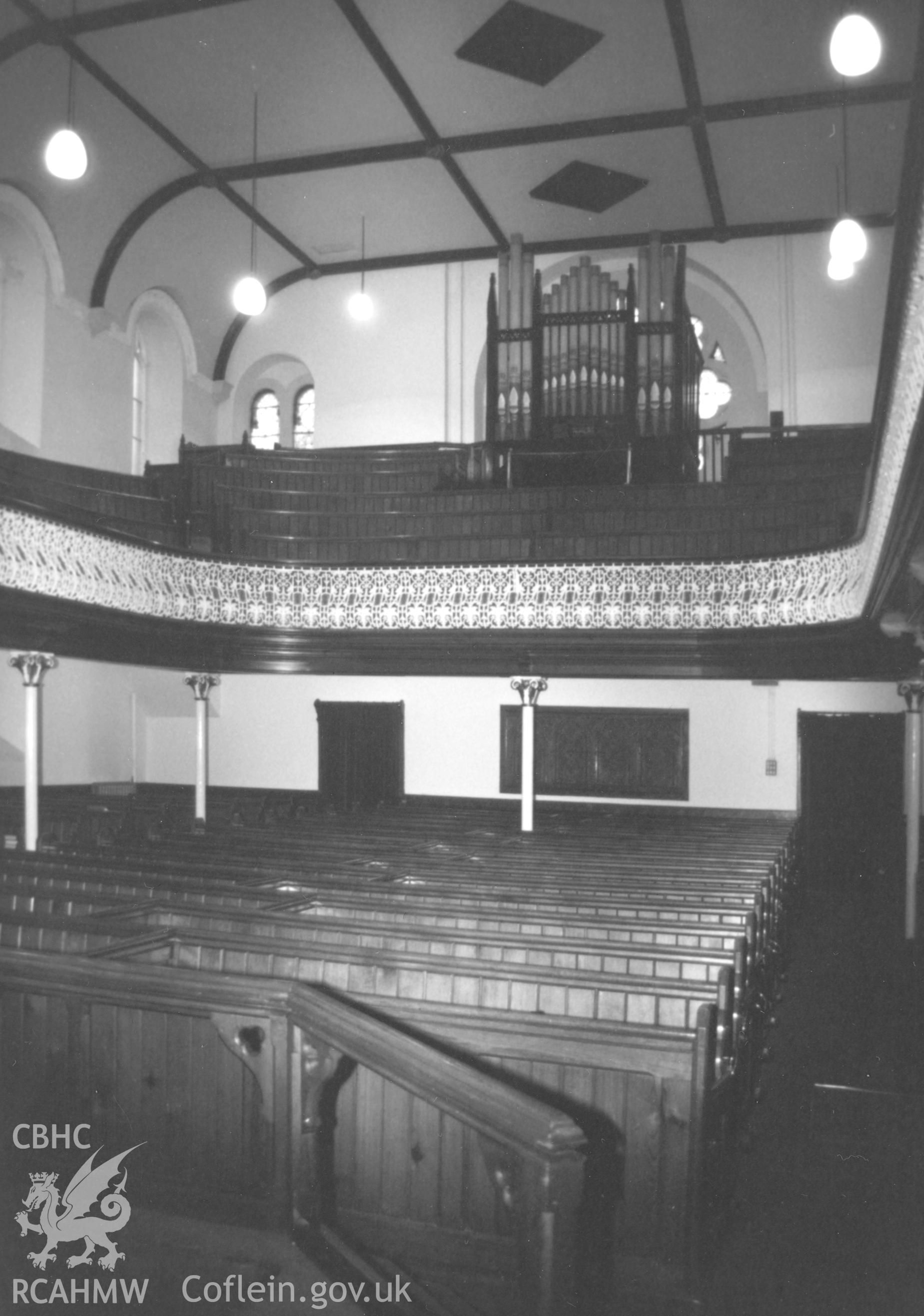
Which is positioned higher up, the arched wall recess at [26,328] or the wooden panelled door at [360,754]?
the arched wall recess at [26,328]

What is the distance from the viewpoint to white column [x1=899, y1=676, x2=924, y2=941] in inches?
465

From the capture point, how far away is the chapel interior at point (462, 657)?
3.75 m

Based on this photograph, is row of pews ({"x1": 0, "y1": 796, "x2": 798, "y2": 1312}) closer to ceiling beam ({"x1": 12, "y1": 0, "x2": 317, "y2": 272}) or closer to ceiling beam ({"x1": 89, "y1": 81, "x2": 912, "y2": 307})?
ceiling beam ({"x1": 12, "y1": 0, "x2": 317, "y2": 272})

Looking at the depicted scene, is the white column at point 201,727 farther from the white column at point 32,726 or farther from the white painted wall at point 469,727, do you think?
the white column at point 32,726

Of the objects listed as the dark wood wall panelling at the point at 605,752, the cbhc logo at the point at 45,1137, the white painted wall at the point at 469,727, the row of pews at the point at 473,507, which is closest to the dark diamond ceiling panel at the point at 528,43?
the row of pews at the point at 473,507

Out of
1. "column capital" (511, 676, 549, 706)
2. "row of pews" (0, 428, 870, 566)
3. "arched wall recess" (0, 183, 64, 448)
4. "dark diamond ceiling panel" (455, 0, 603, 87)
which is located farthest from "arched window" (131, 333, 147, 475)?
"column capital" (511, 676, 549, 706)

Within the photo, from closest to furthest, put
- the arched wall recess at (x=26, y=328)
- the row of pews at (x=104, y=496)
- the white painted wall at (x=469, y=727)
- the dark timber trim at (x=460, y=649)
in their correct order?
the dark timber trim at (x=460, y=649) < the row of pews at (x=104, y=496) < the white painted wall at (x=469, y=727) < the arched wall recess at (x=26, y=328)

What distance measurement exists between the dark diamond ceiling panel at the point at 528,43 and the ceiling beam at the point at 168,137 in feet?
15.6

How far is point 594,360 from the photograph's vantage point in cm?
1616

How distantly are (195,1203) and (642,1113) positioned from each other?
1.54 m

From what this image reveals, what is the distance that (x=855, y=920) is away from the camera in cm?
1302

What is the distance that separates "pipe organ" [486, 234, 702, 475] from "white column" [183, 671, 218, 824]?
5.32 meters

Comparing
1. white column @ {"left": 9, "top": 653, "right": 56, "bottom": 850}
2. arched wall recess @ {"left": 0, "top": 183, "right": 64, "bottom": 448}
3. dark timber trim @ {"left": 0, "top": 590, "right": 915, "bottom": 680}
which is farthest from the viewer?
Answer: arched wall recess @ {"left": 0, "top": 183, "right": 64, "bottom": 448}

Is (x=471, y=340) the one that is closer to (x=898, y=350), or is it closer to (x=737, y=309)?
(x=737, y=309)
